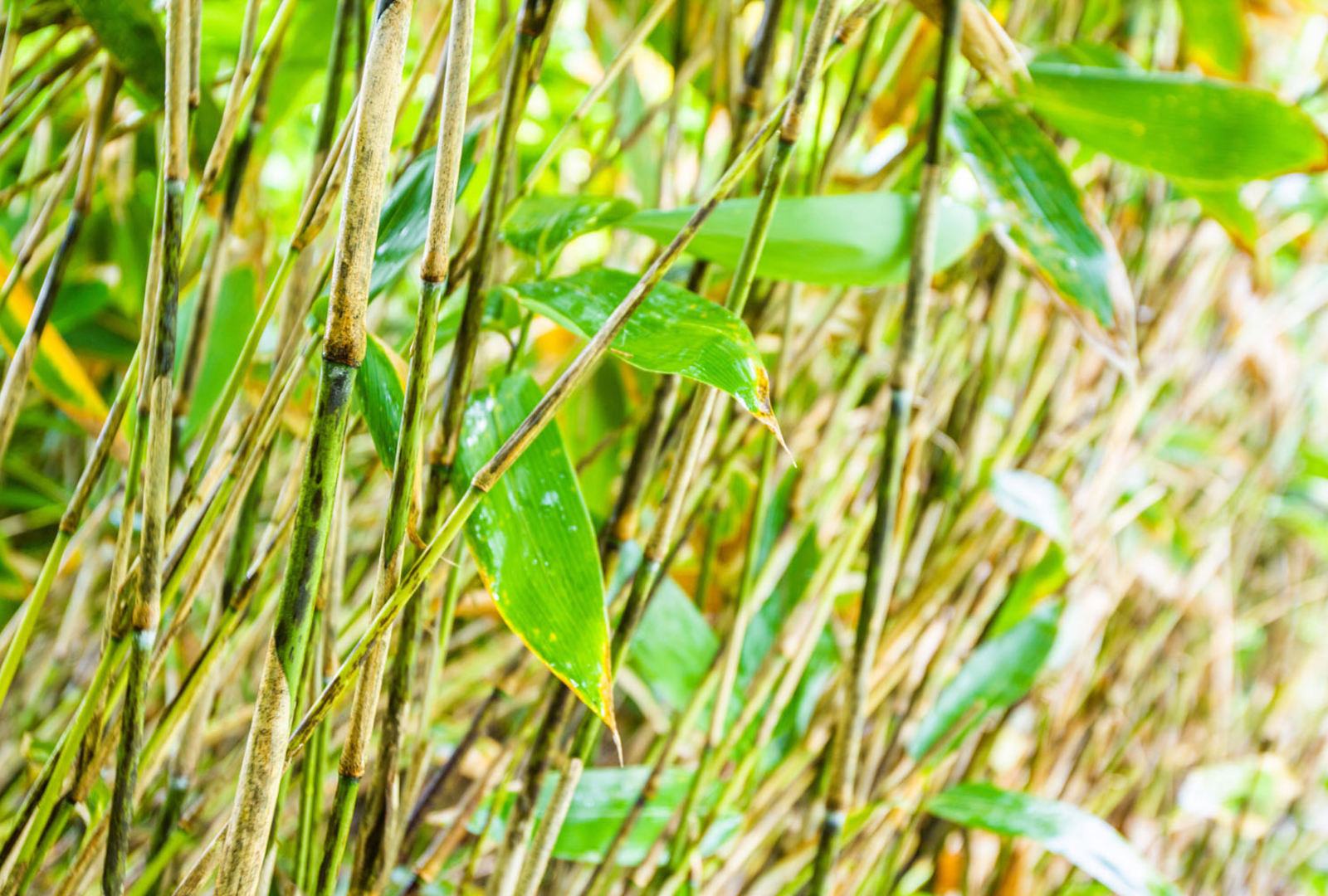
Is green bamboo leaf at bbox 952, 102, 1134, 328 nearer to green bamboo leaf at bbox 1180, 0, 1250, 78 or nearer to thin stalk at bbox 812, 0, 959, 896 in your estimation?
thin stalk at bbox 812, 0, 959, 896

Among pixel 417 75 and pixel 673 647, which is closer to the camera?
pixel 417 75

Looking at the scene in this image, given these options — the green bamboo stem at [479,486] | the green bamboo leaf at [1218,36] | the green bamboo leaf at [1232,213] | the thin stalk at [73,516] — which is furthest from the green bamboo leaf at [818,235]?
the green bamboo leaf at [1218,36]

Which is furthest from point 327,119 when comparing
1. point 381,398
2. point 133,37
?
point 381,398

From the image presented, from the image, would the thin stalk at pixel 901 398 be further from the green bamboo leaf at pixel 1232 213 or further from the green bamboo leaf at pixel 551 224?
the green bamboo leaf at pixel 1232 213

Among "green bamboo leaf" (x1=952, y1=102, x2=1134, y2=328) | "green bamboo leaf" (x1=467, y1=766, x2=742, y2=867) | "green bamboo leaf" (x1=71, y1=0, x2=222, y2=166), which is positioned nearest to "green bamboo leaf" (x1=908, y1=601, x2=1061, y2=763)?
"green bamboo leaf" (x1=467, y1=766, x2=742, y2=867)

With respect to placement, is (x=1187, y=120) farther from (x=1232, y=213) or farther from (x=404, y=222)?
(x=404, y=222)

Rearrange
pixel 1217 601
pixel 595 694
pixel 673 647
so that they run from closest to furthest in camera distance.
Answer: pixel 595 694 → pixel 673 647 → pixel 1217 601

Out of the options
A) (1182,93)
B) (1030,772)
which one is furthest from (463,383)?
(1030,772)

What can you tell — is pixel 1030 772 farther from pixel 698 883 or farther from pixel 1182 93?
pixel 1182 93
